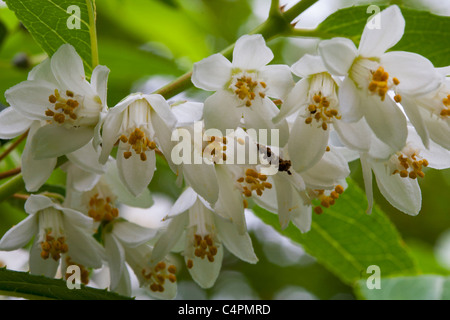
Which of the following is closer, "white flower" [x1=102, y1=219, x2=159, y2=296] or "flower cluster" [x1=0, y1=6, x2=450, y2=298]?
"flower cluster" [x1=0, y1=6, x2=450, y2=298]

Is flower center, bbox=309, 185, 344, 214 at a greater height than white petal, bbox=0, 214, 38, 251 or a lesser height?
greater

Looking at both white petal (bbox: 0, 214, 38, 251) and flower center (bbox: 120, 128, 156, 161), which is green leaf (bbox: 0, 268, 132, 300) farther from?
flower center (bbox: 120, 128, 156, 161)

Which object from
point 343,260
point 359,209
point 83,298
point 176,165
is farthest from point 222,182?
point 343,260

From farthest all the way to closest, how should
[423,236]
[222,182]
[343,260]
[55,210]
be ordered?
[423,236] < [343,260] < [55,210] < [222,182]

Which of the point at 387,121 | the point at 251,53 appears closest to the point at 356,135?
the point at 387,121

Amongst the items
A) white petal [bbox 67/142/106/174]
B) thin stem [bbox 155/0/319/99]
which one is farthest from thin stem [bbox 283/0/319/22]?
white petal [bbox 67/142/106/174]

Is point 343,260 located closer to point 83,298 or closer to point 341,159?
point 341,159
